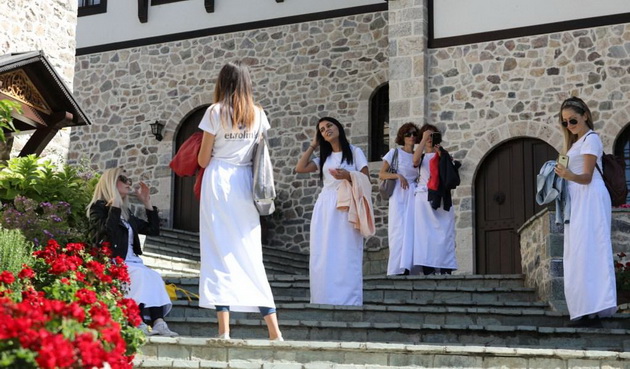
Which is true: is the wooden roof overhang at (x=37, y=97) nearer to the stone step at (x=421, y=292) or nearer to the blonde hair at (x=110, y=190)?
the stone step at (x=421, y=292)

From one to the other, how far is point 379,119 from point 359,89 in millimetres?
529

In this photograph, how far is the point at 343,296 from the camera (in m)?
8.21

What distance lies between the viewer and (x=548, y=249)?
8.09 meters

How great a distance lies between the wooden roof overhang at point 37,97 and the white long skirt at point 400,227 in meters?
3.04

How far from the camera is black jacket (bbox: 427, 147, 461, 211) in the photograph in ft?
33.8

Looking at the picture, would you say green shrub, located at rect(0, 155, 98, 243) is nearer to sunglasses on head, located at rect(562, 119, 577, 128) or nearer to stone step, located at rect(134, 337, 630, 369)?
stone step, located at rect(134, 337, 630, 369)

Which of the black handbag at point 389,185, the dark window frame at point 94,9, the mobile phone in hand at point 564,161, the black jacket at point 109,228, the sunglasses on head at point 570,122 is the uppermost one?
the dark window frame at point 94,9

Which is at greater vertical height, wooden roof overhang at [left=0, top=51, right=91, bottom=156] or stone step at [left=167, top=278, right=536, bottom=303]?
wooden roof overhang at [left=0, top=51, right=91, bottom=156]

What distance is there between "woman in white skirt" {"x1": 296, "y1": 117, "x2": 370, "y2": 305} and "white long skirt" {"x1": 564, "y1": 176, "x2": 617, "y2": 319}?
5.52ft

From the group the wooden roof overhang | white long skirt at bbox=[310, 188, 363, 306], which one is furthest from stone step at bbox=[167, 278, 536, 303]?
the wooden roof overhang

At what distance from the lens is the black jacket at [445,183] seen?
10.3 m

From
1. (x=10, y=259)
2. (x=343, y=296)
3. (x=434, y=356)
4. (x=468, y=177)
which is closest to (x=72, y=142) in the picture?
(x=468, y=177)

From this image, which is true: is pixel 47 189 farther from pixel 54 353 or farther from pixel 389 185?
pixel 54 353

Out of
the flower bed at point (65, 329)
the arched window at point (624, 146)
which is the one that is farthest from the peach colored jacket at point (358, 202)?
the arched window at point (624, 146)
